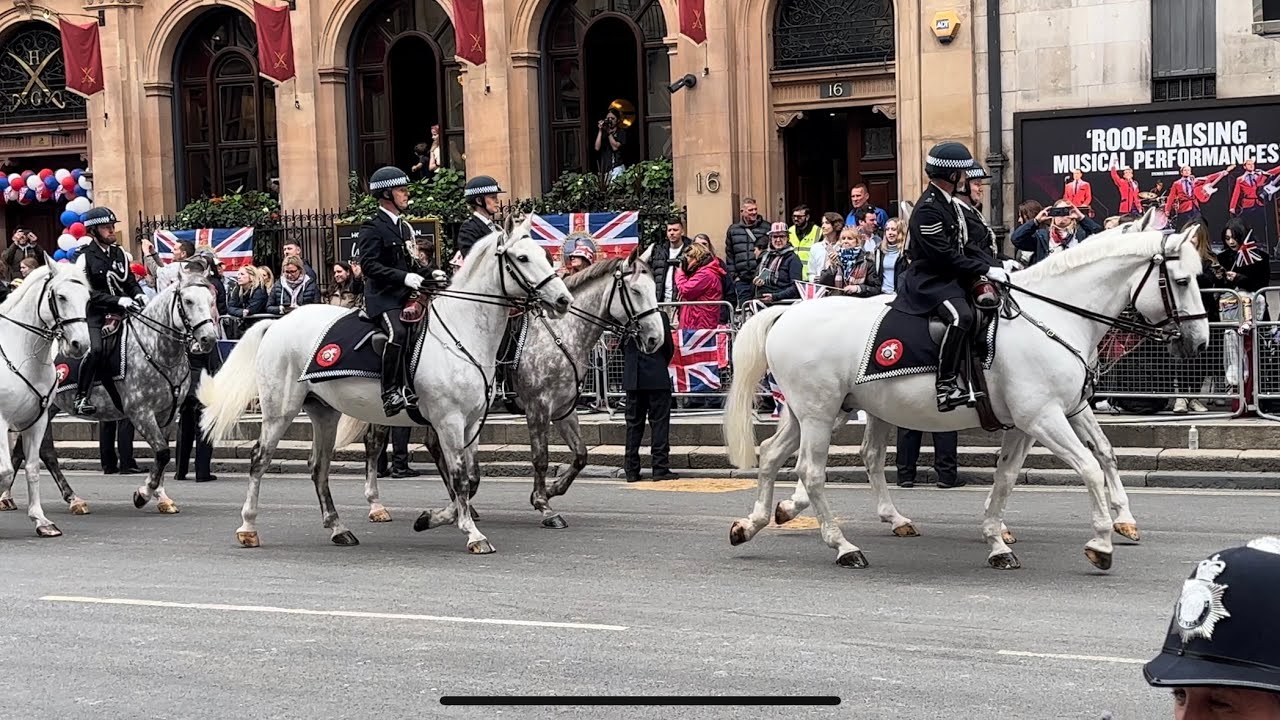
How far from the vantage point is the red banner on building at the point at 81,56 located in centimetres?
3056

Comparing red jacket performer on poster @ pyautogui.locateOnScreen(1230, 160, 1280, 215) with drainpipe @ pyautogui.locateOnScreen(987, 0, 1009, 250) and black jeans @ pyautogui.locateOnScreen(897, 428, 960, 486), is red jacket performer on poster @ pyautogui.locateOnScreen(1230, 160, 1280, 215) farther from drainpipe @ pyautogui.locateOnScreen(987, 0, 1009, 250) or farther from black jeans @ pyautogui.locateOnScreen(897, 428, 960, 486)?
black jeans @ pyautogui.locateOnScreen(897, 428, 960, 486)

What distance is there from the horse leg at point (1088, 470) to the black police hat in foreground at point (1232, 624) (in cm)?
802

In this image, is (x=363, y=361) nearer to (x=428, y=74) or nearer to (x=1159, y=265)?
(x=1159, y=265)

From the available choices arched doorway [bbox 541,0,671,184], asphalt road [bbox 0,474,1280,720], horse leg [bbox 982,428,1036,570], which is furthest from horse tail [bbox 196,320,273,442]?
arched doorway [bbox 541,0,671,184]

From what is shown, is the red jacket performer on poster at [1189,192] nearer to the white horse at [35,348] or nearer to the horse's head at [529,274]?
the horse's head at [529,274]

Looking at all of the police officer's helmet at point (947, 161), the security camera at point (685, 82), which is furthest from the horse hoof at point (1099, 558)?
the security camera at point (685, 82)

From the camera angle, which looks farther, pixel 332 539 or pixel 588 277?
pixel 588 277

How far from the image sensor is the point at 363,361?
12.5 metres

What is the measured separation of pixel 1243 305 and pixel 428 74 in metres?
16.6

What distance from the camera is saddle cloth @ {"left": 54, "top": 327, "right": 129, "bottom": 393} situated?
52.8 feet

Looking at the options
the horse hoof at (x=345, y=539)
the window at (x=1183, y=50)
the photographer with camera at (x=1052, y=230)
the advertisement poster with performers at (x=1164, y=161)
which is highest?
the window at (x=1183, y=50)

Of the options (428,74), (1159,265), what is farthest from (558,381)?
(428,74)

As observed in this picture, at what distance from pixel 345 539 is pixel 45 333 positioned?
3323mm

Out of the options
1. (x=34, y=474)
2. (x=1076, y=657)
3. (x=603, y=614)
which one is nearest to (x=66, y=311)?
(x=34, y=474)
